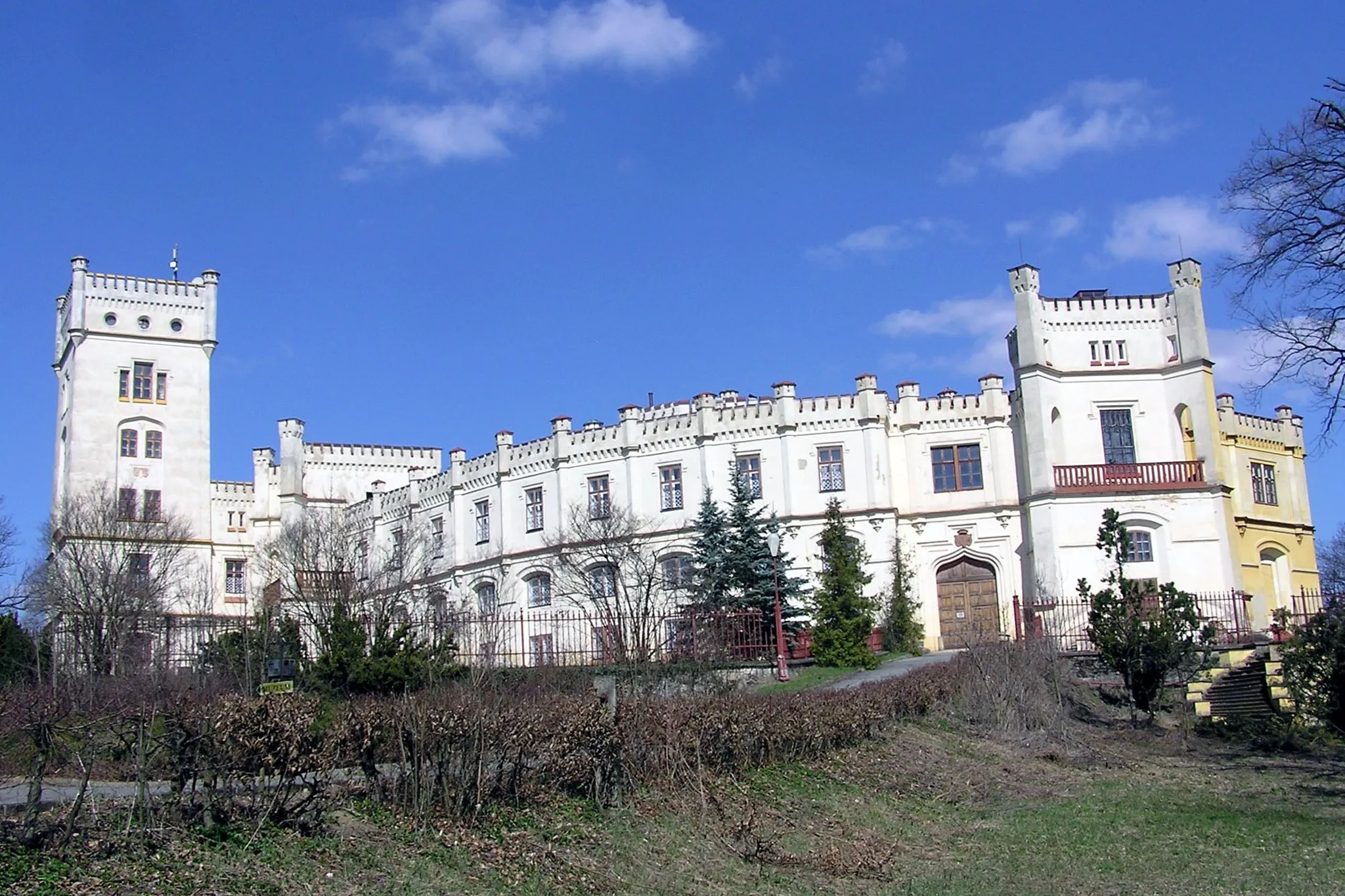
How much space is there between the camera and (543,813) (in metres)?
12.7

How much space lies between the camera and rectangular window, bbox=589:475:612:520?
41469mm

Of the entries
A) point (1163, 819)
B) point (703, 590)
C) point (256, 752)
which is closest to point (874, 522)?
point (703, 590)

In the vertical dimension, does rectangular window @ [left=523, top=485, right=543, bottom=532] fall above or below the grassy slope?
above

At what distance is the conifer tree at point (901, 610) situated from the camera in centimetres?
3600

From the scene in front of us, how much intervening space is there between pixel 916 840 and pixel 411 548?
113 ft

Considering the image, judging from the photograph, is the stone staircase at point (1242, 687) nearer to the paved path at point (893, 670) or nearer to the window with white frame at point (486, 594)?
the paved path at point (893, 670)

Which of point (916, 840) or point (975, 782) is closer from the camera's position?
point (916, 840)

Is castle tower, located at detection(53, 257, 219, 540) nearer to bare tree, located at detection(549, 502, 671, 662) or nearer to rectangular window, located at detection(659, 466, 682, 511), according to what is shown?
bare tree, located at detection(549, 502, 671, 662)

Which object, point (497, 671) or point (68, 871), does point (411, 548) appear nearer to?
point (497, 671)

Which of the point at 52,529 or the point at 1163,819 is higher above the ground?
the point at 52,529

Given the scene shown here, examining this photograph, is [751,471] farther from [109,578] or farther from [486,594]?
[109,578]

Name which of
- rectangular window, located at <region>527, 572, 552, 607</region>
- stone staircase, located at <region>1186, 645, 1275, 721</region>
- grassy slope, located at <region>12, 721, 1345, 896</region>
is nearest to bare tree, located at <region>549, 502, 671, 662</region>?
rectangular window, located at <region>527, 572, 552, 607</region>

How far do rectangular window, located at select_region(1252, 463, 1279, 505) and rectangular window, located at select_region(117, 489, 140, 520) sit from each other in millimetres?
35865

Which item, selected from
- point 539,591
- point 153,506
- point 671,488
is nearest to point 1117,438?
point 671,488
